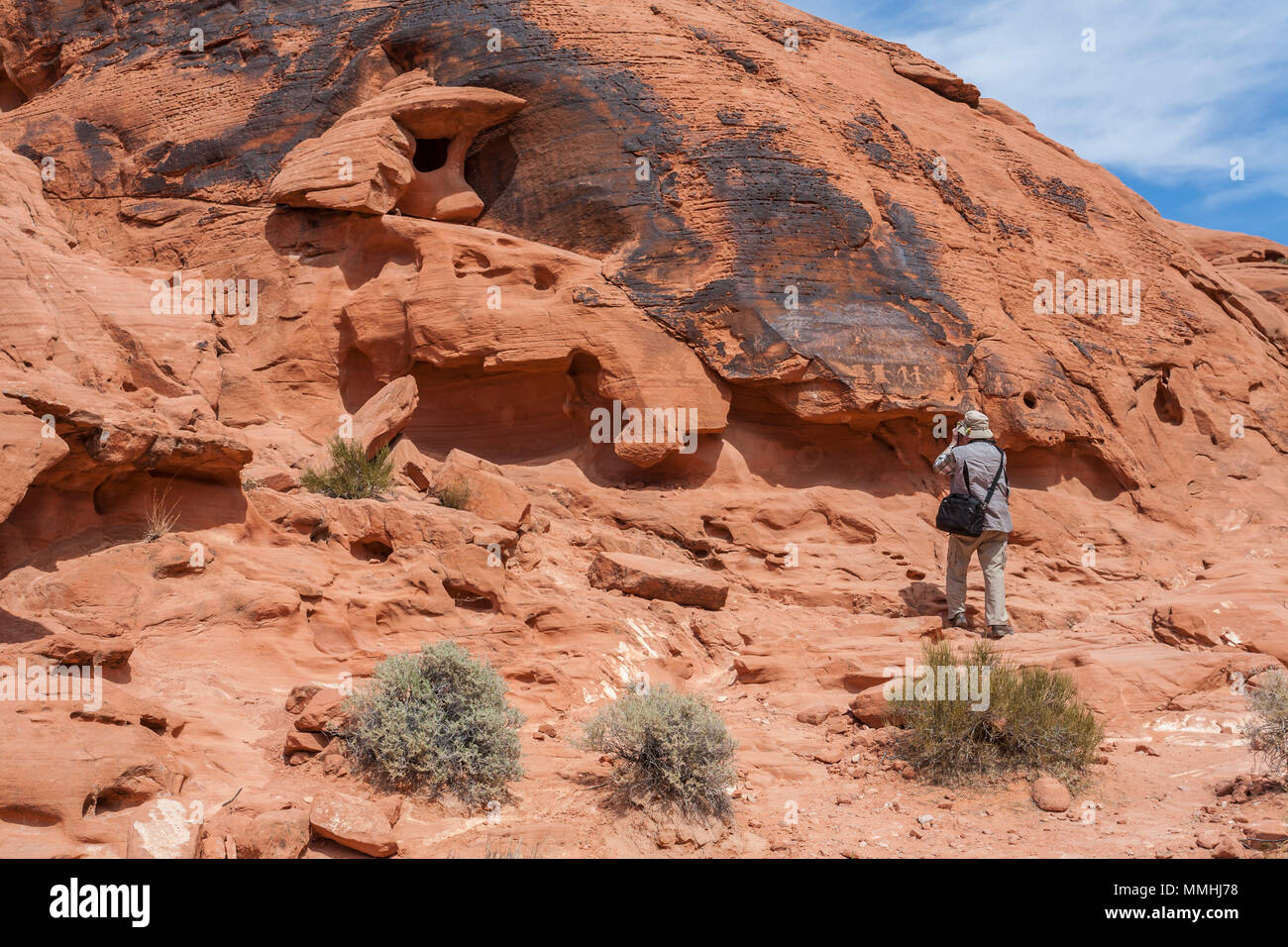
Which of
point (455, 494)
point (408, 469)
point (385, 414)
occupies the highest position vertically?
point (385, 414)

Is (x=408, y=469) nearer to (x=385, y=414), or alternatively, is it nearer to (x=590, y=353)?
(x=385, y=414)

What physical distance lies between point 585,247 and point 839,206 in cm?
288

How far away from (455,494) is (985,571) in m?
4.80

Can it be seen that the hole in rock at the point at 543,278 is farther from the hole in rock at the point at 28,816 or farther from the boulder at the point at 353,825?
the hole in rock at the point at 28,816

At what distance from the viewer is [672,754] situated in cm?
548

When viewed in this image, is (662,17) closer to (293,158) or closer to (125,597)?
(293,158)

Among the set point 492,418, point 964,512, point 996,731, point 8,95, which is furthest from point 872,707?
point 8,95

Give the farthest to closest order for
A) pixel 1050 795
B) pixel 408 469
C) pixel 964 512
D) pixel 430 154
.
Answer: pixel 430 154 < pixel 408 469 < pixel 964 512 < pixel 1050 795

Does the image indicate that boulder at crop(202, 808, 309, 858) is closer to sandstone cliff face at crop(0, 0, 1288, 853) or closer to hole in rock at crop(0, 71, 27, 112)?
sandstone cliff face at crop(0, 0, 1288, 853)

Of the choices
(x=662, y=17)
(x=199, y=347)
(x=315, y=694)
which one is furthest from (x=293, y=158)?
(x=315, y=694)

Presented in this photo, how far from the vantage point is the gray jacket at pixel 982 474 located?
9.24 meters

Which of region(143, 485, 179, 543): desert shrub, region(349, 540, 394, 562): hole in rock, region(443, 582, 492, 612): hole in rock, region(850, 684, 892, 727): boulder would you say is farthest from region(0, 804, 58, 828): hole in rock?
region(850, 684, 892, 727): boulder

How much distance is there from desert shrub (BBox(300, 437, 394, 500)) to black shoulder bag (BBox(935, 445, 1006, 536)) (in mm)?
4991

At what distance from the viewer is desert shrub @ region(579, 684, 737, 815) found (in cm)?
549
